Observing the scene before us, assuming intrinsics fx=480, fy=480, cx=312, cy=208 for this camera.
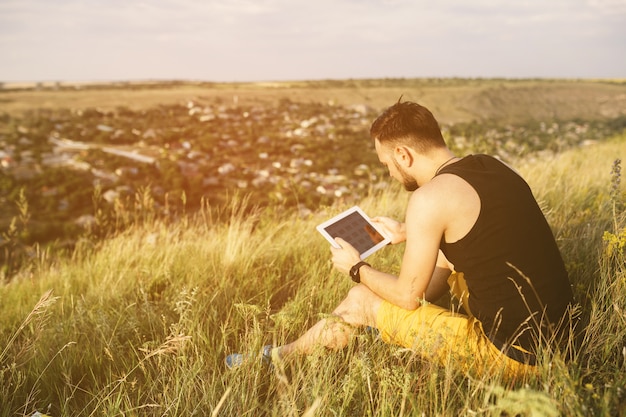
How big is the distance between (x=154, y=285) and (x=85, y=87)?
4669 cm

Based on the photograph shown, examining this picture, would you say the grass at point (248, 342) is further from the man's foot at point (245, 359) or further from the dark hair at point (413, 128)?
the dark hair at point (413, 128)

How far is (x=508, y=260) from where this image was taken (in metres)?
2.12

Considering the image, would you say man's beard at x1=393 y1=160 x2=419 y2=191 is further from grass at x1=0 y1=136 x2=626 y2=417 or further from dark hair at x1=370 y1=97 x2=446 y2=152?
grass at x1=0 y1=136 x2=626 y2=417

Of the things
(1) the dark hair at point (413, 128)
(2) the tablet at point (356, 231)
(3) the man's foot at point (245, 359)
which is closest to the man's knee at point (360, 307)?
(2) the tablet at point (356, 231)

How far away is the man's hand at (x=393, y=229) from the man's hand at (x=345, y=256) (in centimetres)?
34

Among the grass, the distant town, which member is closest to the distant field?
the distant town

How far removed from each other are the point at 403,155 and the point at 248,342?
128cm

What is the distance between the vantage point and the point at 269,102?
28.7 m

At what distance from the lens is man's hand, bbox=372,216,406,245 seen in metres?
2.93

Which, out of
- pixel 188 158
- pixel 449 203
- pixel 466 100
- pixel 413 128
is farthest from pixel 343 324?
pixel 466 100

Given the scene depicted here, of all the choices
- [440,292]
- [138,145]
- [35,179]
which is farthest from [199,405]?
[138,145]

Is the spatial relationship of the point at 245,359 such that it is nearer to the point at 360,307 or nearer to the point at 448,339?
the point at 360,307

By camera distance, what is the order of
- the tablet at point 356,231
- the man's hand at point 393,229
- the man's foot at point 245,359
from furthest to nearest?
the man's hand at point 393,229, the tablet at point 356,231, the man's foot at point 245,359

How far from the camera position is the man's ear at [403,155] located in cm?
254
